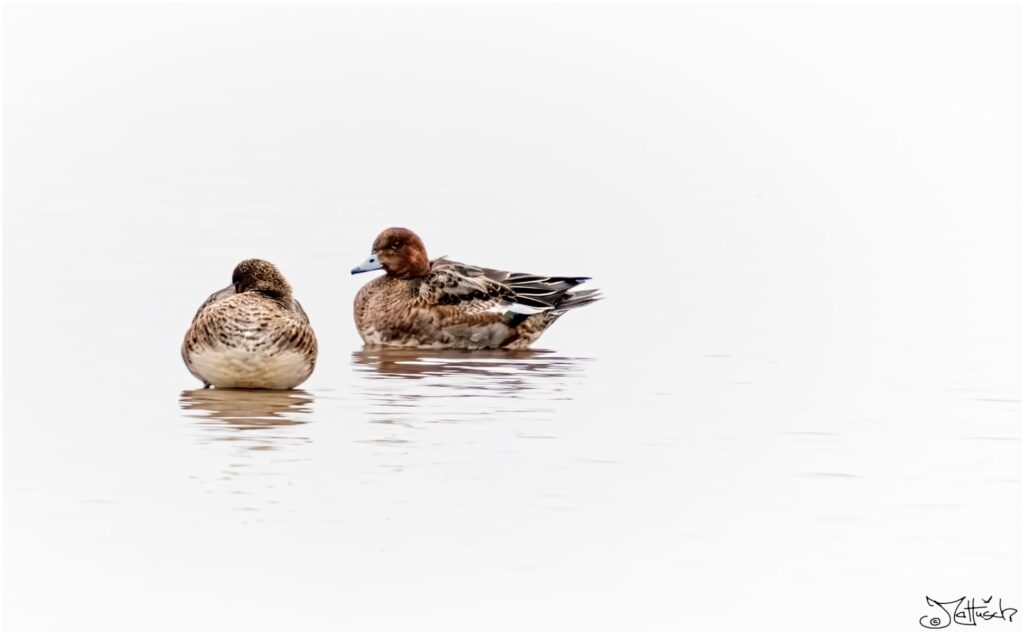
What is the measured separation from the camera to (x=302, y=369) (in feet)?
39.0

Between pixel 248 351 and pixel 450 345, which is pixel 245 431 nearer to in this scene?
pixel 248 351

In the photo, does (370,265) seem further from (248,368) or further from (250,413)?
(250,413)

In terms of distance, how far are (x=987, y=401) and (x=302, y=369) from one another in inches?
196

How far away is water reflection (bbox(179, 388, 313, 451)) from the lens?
10336 millimetres

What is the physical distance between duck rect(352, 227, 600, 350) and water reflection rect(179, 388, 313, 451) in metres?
3.24

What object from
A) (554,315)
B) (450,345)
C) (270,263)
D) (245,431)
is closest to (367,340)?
(450,345)

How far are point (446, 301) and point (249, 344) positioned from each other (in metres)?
4.12

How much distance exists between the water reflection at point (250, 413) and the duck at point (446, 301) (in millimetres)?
3238

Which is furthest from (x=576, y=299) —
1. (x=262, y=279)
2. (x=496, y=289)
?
(x=262, y=279)

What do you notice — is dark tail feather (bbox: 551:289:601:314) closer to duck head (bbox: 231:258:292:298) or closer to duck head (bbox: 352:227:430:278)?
duck head (bbox: 352:227:430:278)

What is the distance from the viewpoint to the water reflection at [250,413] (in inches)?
407

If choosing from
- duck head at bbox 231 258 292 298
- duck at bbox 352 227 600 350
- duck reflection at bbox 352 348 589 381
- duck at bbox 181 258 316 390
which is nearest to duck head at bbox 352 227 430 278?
duck at bbox 352 227 600 350

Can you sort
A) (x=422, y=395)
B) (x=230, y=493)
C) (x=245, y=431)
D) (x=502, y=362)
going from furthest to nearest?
(x=502, y=362) → (x=422, y=395) → (x=245, y=431) → (x=230, y=493)

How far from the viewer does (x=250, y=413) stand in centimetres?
1112
